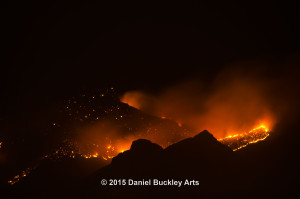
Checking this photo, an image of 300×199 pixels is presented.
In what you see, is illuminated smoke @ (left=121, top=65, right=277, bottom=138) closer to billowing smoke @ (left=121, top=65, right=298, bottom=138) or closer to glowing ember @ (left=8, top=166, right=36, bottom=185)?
billowing smoke @ (left=121, top=65, right=298, bottom=138)

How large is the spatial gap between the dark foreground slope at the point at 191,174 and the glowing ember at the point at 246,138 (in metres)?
0.66

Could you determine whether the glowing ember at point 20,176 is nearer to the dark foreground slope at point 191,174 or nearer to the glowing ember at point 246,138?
the dark foreground slope at point 191,174

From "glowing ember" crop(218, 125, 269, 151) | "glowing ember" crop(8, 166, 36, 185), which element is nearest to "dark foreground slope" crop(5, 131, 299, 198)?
"glowing ember" crop(218, 125, 269, 151)

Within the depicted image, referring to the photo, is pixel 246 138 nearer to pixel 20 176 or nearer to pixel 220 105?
pixel 220 105

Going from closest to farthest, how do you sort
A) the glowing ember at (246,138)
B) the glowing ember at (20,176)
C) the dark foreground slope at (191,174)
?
the dark foreground slope at (191,174) → the glowing ember at (20,176) → the glowing ember at (246,138)

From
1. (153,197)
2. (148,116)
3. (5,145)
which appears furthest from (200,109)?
(5,145)

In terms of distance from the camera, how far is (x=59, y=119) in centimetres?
1218

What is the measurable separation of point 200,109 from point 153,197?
23.5 ft

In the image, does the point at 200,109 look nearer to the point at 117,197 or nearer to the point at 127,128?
the point at 127,128

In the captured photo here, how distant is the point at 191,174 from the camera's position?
8180mm

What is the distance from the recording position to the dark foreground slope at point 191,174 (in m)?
7.64

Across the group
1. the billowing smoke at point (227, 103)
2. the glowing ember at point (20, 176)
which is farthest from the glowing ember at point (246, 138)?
the glowing ember at point (20, 176)

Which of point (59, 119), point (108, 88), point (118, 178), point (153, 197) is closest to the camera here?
point (153, 197)

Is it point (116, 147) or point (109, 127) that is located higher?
point (109, 127)
